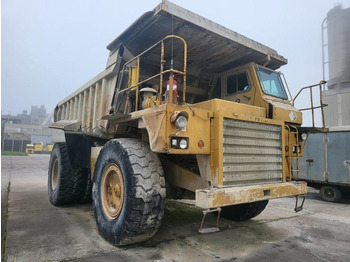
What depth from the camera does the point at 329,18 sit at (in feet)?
91.3

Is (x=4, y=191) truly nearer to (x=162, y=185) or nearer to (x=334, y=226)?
(x=162, y=185)

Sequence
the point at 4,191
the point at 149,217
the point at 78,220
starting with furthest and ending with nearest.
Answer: the point at 4,191, the point at 78,220, the point at 149,217

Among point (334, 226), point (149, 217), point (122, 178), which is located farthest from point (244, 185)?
point (334, 226)

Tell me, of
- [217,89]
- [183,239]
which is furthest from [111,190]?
[217,89]

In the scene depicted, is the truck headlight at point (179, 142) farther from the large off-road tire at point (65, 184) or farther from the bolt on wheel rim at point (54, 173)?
the bolt on wheel rim at point (54, 173)

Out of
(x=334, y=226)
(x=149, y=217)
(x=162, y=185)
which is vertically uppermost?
(x=162, y=185)

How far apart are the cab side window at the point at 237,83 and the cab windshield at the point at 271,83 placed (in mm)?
254

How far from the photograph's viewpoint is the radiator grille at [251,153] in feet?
11.3

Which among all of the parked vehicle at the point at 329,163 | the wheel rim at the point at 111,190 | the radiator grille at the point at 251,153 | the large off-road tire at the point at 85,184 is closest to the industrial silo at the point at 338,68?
the parked vehicle at the point at 329,163

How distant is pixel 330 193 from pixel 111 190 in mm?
7600

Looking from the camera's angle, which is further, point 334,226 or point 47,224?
point 334,226

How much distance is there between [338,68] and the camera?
85.6 feet

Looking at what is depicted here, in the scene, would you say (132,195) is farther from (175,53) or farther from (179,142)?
(175,53)

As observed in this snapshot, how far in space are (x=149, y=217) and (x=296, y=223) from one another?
3.43m
